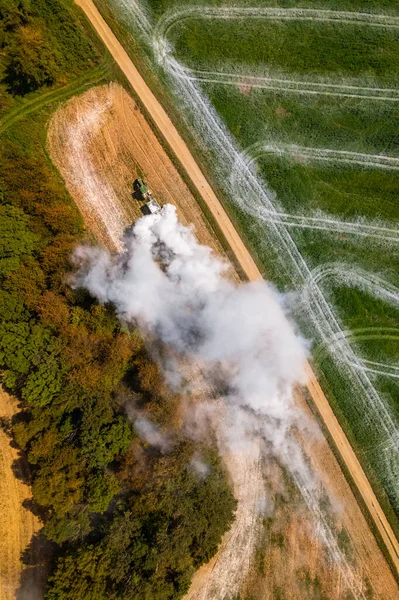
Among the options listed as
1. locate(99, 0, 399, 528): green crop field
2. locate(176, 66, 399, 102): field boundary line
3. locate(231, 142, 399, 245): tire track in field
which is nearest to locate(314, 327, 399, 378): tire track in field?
locate(99, 0, 399, 528): green crop field

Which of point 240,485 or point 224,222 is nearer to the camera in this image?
point 240,485

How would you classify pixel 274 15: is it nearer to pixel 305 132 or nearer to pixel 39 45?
pixel 305 132

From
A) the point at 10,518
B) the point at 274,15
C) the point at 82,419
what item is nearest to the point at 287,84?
the point at 274,15

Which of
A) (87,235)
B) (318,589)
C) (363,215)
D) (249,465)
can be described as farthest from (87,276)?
(318,589)

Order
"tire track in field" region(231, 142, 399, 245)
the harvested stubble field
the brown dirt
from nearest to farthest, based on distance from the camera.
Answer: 1. the brown dirt
2. the harvested stubble field
3. "tire track in field" region(231, 142, 399, 245)

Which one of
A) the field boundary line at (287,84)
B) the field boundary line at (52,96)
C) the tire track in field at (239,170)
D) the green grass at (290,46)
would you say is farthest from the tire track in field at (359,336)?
the field boundary line at (52,96)

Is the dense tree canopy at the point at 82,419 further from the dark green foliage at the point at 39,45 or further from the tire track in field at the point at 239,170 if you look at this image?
the tire track in field at the point at 239,170

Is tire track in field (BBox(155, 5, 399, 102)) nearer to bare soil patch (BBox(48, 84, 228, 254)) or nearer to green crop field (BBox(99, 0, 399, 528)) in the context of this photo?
green crop field (BBox(99, 0, 399, 528))

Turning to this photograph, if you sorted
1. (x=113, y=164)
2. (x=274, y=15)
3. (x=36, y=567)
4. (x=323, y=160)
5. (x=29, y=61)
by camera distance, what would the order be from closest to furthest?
(x=29, y=61) → (x=36, y=567) → (x=113, y=164) → (x=323, y=160) → (x=274, y=15)
